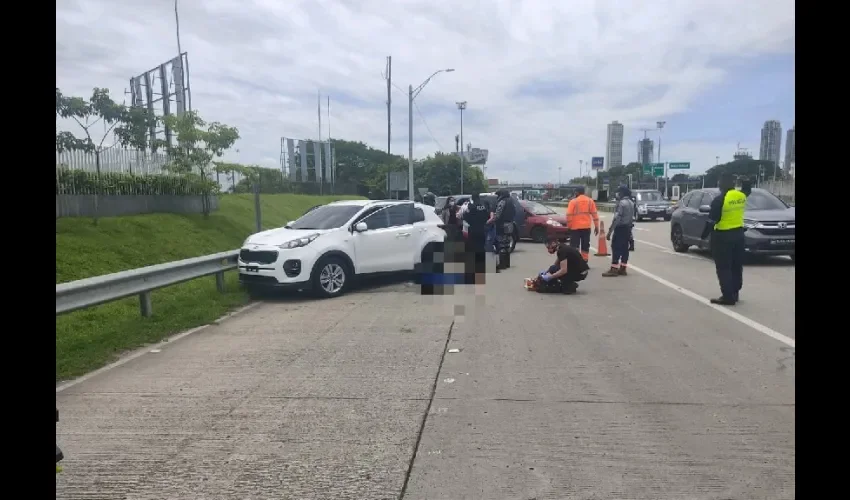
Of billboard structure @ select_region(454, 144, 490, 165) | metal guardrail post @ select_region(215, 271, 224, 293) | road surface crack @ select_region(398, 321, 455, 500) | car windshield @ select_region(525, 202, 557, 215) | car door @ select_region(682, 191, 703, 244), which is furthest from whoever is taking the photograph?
billboard structure @ select_region(454, 144, 490, 165)

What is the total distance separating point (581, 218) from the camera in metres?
12.3

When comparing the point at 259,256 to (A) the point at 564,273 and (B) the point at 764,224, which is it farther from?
(B) the point at 764,224

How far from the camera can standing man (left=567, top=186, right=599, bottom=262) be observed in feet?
40.4

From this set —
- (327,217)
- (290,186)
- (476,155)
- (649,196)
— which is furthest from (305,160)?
(476,155)

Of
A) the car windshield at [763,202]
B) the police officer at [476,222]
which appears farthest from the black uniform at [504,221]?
the car windshield at [763,202]

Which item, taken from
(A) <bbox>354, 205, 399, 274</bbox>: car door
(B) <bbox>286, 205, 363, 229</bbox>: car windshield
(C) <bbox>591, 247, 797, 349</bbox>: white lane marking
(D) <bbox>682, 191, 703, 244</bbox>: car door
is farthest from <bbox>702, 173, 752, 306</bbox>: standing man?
(D) <bbox>682, 191, 703, 244</bbox>: car door

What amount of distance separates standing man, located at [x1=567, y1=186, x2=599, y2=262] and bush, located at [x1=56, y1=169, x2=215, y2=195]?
36.6 ft

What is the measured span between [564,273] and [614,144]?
69.1 metres

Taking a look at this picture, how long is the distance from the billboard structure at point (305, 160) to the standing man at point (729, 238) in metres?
35.8

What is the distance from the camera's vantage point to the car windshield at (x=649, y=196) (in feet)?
110

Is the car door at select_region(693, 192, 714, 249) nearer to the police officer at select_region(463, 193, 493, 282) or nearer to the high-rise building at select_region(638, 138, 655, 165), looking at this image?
the police officer at select_region(463, 193, 493, 282)
